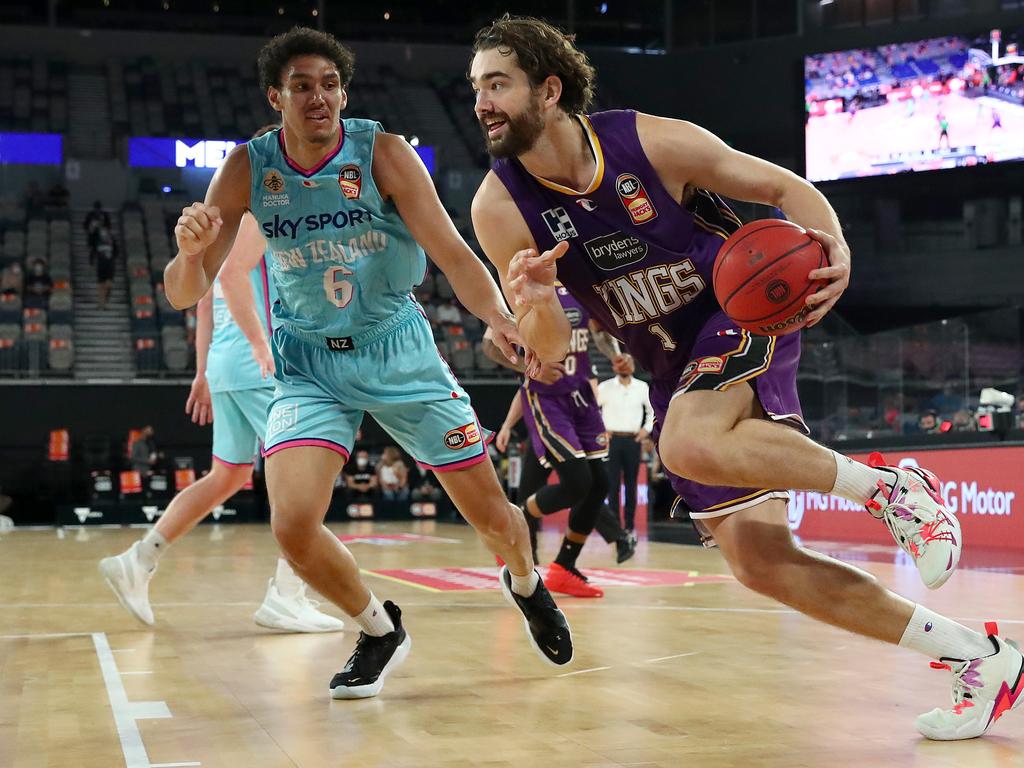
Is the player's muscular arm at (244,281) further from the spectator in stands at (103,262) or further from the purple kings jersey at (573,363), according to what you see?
the spectator in stands at (103,262)

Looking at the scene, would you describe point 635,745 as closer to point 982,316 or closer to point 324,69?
point 324,69

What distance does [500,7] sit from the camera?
99.0 feet

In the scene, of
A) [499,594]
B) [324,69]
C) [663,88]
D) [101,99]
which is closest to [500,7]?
[663,88]

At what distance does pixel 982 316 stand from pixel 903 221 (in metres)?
14.1

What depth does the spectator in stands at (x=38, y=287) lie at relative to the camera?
21.8 m

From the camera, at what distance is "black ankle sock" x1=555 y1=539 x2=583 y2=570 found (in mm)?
7293

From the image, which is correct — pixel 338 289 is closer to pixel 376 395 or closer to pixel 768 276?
pixel 376 395

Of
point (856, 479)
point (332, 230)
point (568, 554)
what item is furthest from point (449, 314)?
point (856, 479)

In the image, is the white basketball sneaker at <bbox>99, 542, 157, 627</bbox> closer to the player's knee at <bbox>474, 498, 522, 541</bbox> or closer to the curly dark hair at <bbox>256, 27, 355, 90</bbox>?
the player's knee at <bbox>474, 498, 522, 541</bbox>

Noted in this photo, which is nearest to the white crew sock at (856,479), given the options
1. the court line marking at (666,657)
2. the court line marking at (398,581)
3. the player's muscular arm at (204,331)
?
the court line marking at (666,657)

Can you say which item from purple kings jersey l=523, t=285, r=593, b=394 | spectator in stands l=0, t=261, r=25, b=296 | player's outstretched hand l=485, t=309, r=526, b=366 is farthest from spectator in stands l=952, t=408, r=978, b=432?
spectator in stands l=0, t=261, r=25, b=296

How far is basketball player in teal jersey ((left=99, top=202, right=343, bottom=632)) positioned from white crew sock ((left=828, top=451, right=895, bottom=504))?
3.00 meters

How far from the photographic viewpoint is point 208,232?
3.69m

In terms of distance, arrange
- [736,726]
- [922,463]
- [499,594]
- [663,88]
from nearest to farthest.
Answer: [736,726], [499,594], [922,463], [663,88]
